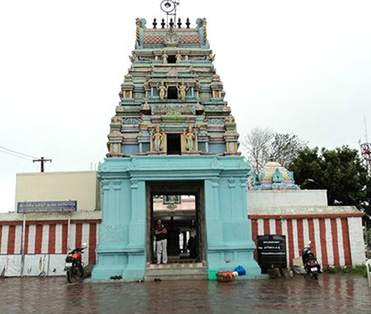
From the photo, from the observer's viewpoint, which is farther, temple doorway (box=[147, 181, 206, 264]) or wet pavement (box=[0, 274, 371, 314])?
temple doorway (box=[147, 181, 206, 264])

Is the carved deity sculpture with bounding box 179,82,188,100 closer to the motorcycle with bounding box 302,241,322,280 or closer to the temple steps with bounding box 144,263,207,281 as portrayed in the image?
the temple steps with bounding box 144,263,207,281

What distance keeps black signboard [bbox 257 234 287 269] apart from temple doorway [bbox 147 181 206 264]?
2024mm

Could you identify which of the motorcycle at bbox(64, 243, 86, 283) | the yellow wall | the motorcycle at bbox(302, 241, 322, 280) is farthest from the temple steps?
the yellow wall

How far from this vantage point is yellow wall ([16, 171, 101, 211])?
18.9 meters

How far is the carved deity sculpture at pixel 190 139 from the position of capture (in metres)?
15.7

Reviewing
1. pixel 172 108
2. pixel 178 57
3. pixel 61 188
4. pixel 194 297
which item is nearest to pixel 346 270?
pixel 194 297

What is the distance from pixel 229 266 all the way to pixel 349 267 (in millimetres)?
5121

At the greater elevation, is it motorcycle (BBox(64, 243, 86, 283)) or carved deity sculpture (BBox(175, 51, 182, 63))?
carved deity sculpture (BBox(175, 51, 182, 63))

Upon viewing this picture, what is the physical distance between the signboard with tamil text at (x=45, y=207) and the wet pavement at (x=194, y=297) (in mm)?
3729

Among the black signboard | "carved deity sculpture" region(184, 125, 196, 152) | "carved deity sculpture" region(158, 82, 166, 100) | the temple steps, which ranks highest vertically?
"carved deity sculpture" region(158, 82, 166, 100)

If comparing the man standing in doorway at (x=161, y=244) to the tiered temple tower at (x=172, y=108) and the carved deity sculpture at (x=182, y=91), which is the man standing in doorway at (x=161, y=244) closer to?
the tiered temple tower at (x=172, y=108)

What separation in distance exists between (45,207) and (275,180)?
1075 cm

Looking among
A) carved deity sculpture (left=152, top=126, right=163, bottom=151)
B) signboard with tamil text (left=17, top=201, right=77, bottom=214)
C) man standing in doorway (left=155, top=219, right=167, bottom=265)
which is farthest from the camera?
signboard with tamil text (left=17, top=201, right=77, bottom=214)

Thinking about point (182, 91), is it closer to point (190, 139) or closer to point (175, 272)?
point (190, 139)
